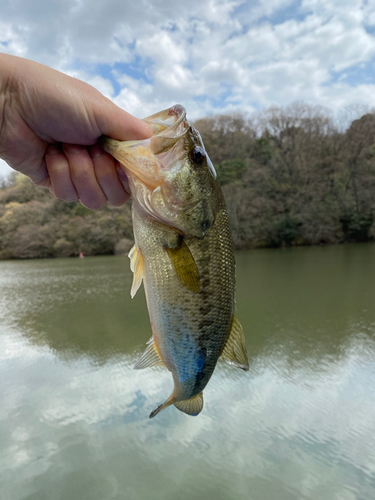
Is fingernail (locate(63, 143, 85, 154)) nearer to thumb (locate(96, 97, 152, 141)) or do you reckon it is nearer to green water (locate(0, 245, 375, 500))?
thumb (locate(96, 97, 152, 141))

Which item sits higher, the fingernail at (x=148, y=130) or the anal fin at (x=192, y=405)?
the fingernail at (x=148, y=130)

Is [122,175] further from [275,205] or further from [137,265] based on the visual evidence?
[275,205]

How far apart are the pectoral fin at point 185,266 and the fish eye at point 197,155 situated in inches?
14.5

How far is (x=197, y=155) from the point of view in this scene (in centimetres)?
141

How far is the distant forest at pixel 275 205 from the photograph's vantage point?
1208 inches

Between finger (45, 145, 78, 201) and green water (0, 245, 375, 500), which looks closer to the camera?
finger (45, 145, 78, 201)

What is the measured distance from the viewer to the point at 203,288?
140cm

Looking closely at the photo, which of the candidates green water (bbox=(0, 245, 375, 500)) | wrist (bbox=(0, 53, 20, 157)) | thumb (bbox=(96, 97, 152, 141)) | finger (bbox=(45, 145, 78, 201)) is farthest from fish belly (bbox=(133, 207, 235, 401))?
green water (bbox=(0, 245, 375, 500))

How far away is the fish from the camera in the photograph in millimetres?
1382

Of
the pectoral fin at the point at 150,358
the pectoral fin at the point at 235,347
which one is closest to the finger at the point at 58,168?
the pectoral fin at the point at 150,358

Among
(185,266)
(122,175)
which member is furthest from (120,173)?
(185,266)

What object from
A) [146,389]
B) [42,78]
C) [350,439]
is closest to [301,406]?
[350,439]

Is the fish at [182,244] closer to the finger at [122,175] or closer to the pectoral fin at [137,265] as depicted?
the pectoral fin at [137,265]

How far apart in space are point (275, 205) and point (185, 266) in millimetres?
35221
